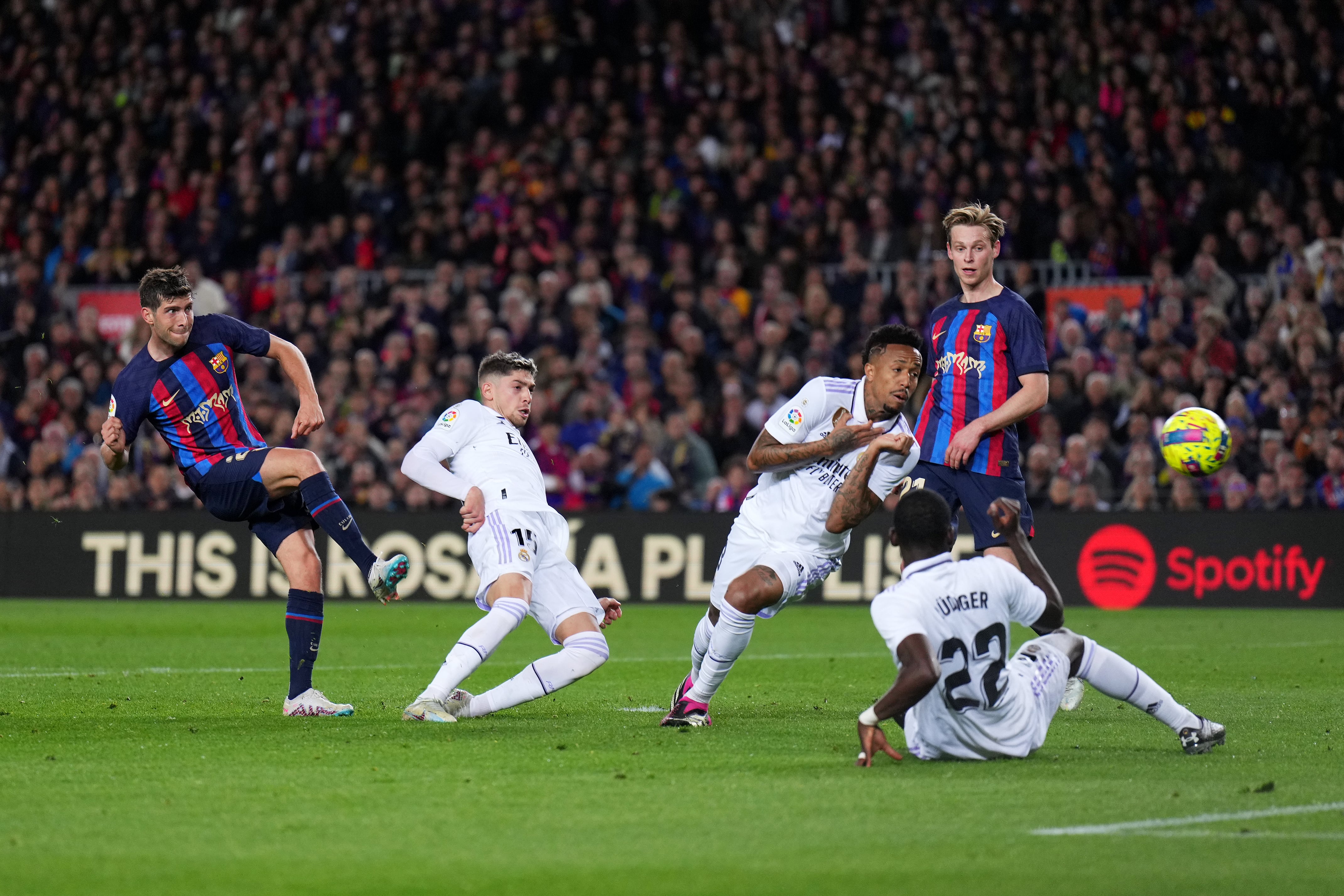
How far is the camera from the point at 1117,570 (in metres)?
16.8

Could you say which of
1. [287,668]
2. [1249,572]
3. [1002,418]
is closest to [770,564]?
[1002,418]

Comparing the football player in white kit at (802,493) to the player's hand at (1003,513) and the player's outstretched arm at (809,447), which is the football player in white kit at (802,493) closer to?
the player's outstretched arm at (809,447)

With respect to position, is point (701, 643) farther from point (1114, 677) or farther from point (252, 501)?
point (252, 501)

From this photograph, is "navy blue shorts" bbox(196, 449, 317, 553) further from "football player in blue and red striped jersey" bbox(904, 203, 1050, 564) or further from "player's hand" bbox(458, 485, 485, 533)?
"football player in blue and red striped jersey" bbox(904, 203, 1050, 564)

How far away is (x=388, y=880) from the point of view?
4496 millimetres

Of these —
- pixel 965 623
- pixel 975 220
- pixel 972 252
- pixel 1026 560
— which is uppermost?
pixel 975 220

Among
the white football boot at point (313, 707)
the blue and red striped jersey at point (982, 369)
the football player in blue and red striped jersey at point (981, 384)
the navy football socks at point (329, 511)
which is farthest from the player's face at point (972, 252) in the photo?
the white football boot at point (313, 707)

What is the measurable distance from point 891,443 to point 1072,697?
2054 mm

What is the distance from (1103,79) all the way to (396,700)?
13.6 metres

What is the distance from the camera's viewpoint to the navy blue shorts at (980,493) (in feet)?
25.9

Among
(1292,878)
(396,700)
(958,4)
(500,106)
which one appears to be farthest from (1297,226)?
(1292,878)

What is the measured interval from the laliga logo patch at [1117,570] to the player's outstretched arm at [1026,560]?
9144mm

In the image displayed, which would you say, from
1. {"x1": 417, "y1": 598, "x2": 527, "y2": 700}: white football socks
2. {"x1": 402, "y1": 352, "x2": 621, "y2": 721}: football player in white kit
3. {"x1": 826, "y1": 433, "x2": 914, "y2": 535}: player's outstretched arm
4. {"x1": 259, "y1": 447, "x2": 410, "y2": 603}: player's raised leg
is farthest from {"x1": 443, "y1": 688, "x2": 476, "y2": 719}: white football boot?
{"x1": 826, "y1": 433, "x2": 914, "y2": 535}: player's outstretched arm

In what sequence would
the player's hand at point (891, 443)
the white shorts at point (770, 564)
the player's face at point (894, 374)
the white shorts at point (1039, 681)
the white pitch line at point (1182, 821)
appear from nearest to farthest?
1. the white pitch line at point (1182, 821)
2. the white shorts at point (1039, 681)
3. the player's hand at point (891, 443)
4. the player's face at point (894, 374)
5. the white shorts at point (770, 564)
